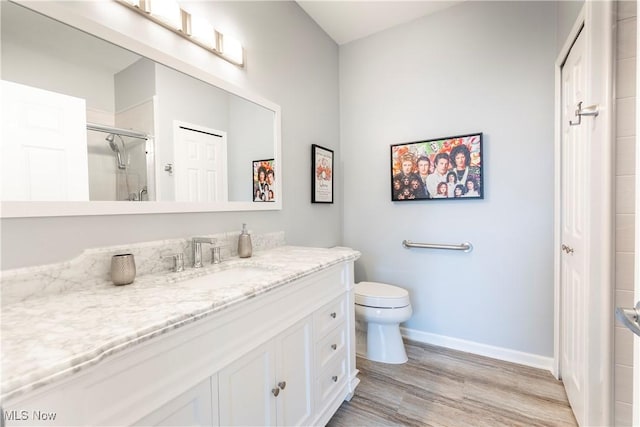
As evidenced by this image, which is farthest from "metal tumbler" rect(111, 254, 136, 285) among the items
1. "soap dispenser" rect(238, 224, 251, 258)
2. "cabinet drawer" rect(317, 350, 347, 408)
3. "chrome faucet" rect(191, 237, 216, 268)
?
"cabinet drawer" rect(317, 350, 347, 408)

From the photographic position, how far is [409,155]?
2.28 metres

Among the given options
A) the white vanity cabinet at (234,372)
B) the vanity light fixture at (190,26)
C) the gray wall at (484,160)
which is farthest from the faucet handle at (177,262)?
the gray wall at (484,160)

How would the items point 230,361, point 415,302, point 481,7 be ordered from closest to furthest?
point 230,361 < point 481,7 < point 415,302

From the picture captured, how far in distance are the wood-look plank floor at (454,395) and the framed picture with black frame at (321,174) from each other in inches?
51.7

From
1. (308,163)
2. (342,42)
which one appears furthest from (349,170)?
(342,42)

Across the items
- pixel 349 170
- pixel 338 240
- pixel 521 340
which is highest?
pixel 349 170

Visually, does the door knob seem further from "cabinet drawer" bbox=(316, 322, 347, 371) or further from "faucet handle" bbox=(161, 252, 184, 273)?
"faucet handle" bbox=(161, 252, 184, 273)

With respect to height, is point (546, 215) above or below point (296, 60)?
below

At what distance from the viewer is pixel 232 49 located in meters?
1.53

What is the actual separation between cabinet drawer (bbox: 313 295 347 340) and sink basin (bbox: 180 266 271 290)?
34 centimetres

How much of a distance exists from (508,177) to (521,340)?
116cm

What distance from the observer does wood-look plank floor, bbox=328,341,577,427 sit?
1.47 meters

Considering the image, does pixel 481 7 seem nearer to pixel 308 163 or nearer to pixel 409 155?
pixel 409 155

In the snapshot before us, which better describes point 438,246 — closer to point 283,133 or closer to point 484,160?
point 484,160
